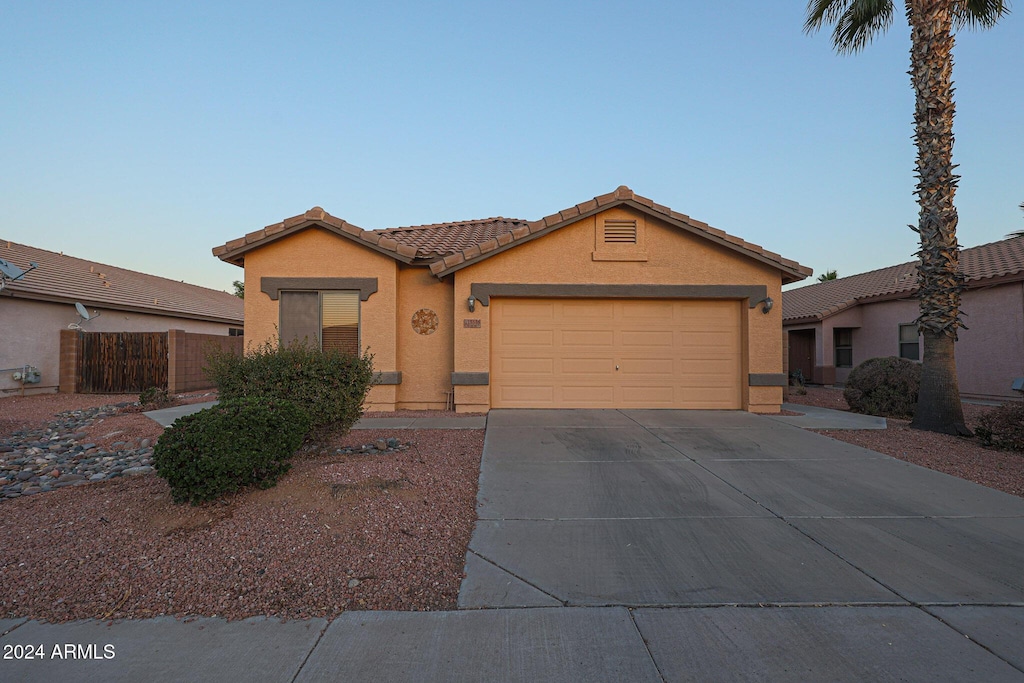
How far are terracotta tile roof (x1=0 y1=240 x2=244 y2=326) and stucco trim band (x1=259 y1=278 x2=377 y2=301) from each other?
917 centimetres

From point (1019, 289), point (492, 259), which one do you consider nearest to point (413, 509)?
point (492, 259)

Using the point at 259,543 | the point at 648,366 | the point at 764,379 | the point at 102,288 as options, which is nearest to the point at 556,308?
the point at 648,366

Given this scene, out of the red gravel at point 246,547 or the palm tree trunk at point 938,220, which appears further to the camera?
the palm tree trunk at point 938,220

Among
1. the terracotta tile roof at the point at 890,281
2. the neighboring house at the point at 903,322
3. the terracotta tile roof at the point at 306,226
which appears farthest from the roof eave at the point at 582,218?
the terracotta tile roof at the point at 890,281

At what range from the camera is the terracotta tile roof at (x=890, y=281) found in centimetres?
→ 1453

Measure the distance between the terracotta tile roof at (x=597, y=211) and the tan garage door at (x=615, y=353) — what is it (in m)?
1.12

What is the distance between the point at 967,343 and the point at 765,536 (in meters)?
15.3

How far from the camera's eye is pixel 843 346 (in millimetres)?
20297

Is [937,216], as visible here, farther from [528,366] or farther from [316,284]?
[316,284]

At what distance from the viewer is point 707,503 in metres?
5.26

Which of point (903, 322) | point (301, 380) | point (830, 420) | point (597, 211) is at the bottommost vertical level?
point (830, 420)

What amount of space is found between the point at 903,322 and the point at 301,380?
751 inches

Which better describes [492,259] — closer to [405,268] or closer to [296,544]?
[405,268]

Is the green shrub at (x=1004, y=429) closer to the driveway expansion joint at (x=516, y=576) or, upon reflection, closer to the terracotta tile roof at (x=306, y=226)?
the driveway expansion joint at (x=516, y=576)
